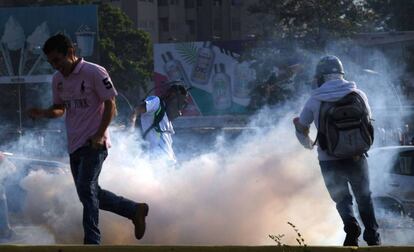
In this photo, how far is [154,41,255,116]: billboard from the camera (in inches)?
1880

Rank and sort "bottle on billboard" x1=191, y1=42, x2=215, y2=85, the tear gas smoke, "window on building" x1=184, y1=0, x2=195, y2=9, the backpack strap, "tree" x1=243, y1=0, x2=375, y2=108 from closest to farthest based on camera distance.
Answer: the tear gas smoke < the backpack strap < "tree" x1=243, y1=0, x2=375, y2=108 < "bottle on billboard" x1=191, y1=42, x2=215, y2=85 < "window on building" x1=184, y1=0, x2=195, y2=9

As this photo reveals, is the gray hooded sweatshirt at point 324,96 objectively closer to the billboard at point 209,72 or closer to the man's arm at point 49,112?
the man's arm at point 49,112

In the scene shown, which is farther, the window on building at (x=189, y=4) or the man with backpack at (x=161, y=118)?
the window on building at (x=189, y=4)

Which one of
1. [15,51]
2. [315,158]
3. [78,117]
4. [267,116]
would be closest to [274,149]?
[315,158]

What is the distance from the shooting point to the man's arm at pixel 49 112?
708 cm

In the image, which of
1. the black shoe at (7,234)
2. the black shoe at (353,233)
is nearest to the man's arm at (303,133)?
the black shoe at (353,233)

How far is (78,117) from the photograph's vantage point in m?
6.93

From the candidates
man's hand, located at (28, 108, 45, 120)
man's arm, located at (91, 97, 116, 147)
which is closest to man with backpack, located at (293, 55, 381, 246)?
man's arm, located at (91, 97, 116, 147)

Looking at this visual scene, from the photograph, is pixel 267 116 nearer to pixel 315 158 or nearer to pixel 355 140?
pixel 315 158

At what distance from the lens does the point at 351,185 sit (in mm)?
7230

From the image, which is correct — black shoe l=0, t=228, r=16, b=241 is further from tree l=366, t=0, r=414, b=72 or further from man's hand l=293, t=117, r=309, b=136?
tree l=366, t=0, r=414, b=72

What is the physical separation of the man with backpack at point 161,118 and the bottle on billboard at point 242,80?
35.5 meters

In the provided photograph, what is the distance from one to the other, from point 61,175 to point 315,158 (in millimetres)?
2763

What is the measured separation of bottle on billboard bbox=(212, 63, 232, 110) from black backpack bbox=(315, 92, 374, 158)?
133 feet
